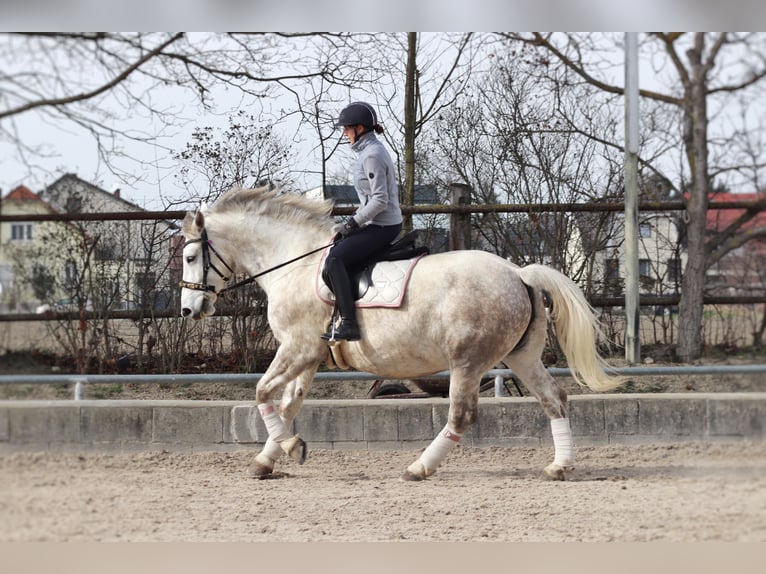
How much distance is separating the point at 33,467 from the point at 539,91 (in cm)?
520

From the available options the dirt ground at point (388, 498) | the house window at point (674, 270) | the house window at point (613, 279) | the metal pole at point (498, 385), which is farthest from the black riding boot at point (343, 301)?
the house window at point (674, 270)

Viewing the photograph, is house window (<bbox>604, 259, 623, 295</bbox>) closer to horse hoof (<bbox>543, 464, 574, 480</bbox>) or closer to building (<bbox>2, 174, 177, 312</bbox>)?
horse hoof (<bbox>543, 464, 574, 480</bbox>)

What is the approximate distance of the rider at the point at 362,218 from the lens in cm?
584

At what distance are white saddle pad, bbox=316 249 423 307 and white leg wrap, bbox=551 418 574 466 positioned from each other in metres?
1.39

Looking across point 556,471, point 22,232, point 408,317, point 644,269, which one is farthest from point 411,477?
point 22,232

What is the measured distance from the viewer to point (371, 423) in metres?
6.90

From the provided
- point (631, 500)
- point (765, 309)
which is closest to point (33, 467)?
point (631, 500)

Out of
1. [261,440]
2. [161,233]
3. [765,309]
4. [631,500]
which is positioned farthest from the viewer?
[161,233]

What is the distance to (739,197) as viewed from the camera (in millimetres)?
6176

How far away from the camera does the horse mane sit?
6391 mm

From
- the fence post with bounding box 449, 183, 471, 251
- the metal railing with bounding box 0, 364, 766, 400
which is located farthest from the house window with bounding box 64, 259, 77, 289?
the fence post with bounding box 449, 183, 471, 251

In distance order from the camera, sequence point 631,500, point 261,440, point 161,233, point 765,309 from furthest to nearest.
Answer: point 161,233 < point 261,440 < point 765,309 < point 631,500

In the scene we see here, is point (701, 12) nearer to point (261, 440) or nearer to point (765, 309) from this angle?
point (765, 309)

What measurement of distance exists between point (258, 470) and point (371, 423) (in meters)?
1.12
